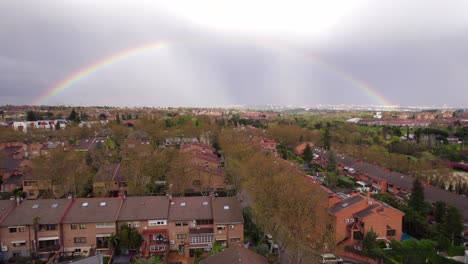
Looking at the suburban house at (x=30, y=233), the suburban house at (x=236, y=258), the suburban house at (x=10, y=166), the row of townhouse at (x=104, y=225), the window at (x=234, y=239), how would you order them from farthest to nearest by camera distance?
1. the suburban house at (x=10, y=166)
2. the window at (x=234, y=239)
3. the row of townhouse at (x=104, y=225)
4. the suburban house at (x=30, y=233)
5. the suburban house at (x=236, y=258)

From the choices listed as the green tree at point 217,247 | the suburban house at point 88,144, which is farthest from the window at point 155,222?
the suburban house at point 88,144

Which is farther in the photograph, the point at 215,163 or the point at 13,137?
the point at 13,137

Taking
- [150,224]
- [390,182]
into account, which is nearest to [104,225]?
[150,224]

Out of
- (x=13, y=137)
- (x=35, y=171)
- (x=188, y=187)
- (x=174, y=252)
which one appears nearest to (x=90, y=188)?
(x=35, y=171)

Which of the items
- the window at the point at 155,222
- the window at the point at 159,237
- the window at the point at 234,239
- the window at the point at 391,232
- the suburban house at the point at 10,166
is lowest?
the window at the point at 391,232

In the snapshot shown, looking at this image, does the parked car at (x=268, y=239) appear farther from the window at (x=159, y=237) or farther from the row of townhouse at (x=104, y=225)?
the window at (x=159, y=237)

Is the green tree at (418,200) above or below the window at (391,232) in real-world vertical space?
above

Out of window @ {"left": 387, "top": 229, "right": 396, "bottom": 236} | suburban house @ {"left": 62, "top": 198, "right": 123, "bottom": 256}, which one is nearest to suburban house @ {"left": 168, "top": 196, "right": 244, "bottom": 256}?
suburban house @ {"left": 62, "top": 198, "right": 123, "bottom": 256}

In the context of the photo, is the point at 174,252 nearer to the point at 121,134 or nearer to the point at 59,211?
the point at 59,211
